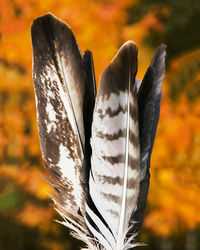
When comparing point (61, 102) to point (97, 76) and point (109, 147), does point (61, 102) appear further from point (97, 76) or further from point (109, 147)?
point (97, 76)

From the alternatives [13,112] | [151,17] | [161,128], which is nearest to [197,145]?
[161,128]

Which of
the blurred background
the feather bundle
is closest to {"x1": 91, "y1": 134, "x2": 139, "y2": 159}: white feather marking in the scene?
the feather bundle

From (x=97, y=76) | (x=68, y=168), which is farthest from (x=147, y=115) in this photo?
(x=97, y=76)

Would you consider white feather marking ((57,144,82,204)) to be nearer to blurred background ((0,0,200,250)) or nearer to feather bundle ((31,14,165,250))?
feather bundle ((31,14,165,250))

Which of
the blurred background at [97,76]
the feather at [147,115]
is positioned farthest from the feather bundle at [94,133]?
the blurred background at [97,76]

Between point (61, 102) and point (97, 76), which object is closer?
point (61, 102)

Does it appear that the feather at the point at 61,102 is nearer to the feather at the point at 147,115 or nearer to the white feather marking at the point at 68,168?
the white feather marking at the point at 68,168

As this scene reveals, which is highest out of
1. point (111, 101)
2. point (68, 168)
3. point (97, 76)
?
point (97, 76)
